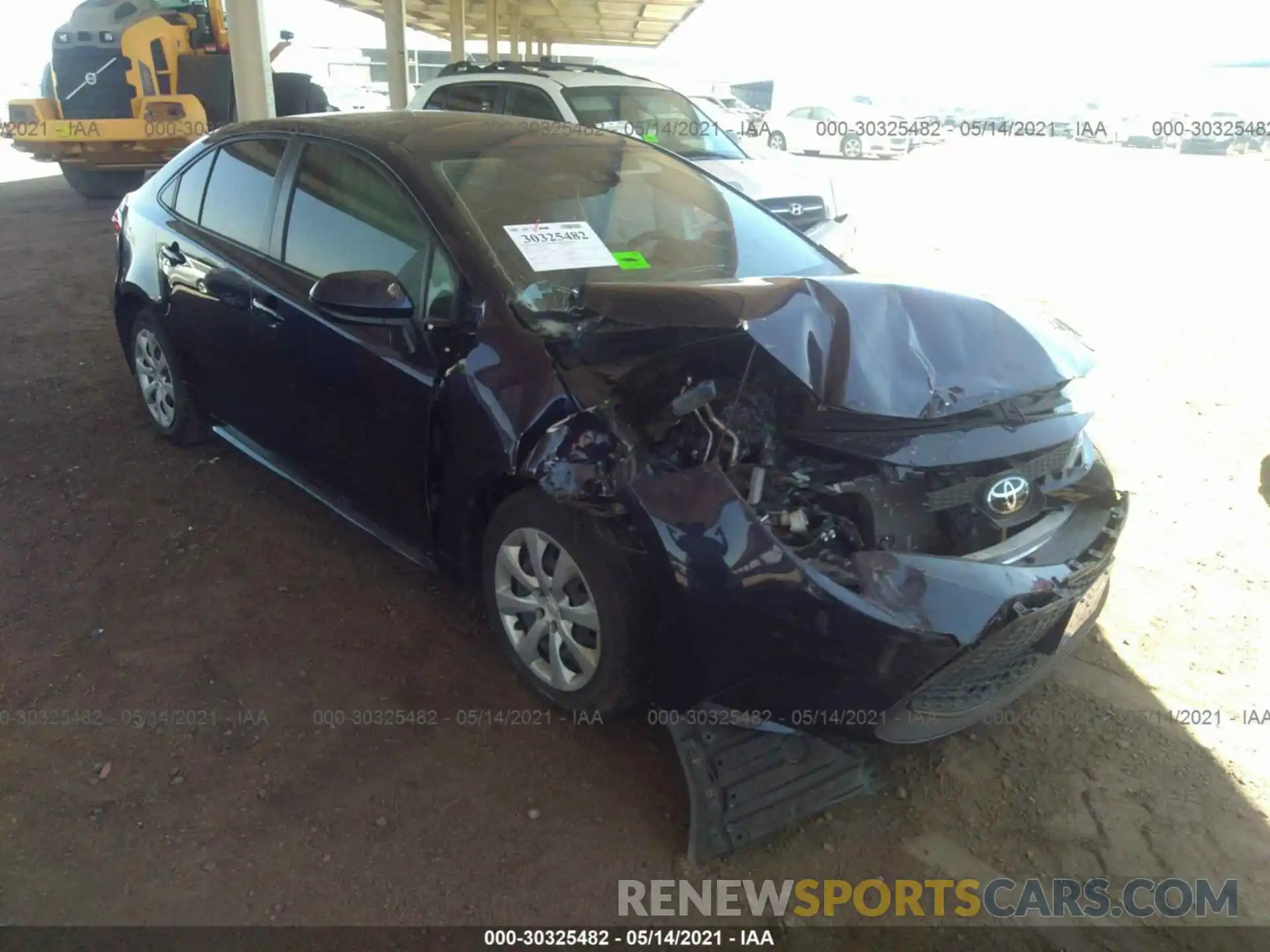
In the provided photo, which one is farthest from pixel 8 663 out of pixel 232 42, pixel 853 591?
pixel 232 42

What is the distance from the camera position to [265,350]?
3.48 meters

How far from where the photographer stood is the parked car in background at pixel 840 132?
74.0 feet

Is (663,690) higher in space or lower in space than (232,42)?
lower

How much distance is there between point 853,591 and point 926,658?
0.76 feet

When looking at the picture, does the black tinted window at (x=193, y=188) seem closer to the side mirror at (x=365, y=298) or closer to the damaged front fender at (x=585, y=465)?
the side mirror at (x=365, y=298)

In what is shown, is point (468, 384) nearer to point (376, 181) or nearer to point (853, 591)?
point (376, 181)

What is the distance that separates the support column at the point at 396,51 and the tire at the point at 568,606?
474 inches

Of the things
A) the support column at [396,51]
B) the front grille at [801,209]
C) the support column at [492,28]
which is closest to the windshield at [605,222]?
the front grille at [801,209]

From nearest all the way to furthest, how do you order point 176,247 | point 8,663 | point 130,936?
point 130,936 → point 8,663 → point 176,247

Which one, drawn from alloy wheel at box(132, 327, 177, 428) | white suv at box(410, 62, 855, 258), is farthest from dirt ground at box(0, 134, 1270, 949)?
white suv at box(410, 62, 855, 258)

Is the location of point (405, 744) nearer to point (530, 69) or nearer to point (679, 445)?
point (679, 445)

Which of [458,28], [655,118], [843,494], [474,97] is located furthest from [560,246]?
[458,28]

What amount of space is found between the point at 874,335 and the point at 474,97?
7.07 m

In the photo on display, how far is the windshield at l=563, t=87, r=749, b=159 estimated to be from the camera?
800cm
